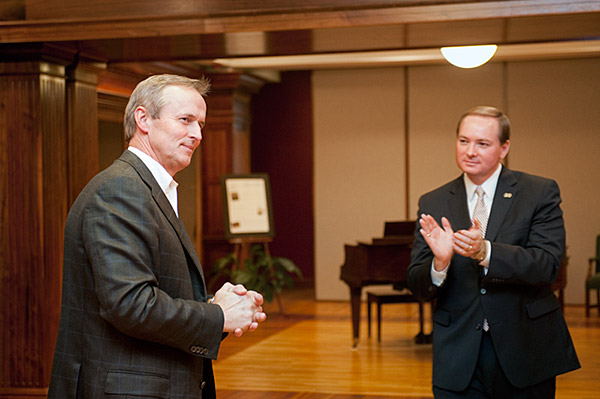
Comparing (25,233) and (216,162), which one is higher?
(216,162)

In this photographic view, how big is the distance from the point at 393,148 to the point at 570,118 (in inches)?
86.9

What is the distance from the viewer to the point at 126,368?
1.96 metres

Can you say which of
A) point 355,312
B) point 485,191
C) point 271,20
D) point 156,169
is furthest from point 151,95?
point 355,312

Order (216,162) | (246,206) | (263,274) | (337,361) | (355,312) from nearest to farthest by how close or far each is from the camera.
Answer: (337,361)
(355,312)
(263,274)
(246,206)
(216,162)

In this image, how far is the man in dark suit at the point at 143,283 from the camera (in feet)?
6.20

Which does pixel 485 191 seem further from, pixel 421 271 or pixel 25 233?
pixel 25 233

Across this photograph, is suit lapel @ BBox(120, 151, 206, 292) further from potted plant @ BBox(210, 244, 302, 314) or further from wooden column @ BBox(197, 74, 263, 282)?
wooden column @ BBox(197, 74, 263, 282)

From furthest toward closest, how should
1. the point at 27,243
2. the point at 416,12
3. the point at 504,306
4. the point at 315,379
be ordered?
the point at 315,379 → the point at 27,243 → the point at 416,12 → the point at 504,306

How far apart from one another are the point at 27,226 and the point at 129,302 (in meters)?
3.39

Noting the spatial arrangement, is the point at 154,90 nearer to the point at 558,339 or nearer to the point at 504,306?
the point at 504,306

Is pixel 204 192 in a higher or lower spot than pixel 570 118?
lower

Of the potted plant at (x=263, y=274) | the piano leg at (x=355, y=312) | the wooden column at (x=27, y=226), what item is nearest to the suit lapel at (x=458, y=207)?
the wooden column at (x=27, y=226)

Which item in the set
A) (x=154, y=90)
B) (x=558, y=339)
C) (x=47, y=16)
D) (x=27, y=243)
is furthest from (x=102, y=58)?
(x=558, y=339)

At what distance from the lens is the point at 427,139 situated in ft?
32.1
